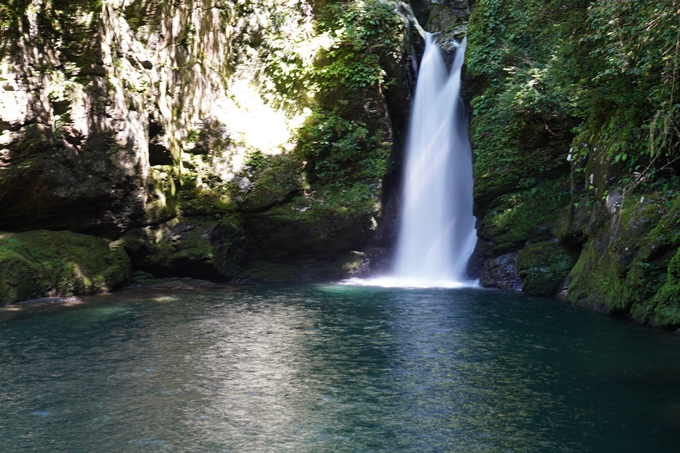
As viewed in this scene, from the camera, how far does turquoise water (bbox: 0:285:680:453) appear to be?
4.89 meters

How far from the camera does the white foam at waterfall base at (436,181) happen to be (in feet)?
54.2

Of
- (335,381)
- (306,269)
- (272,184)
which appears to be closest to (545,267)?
(306,269)

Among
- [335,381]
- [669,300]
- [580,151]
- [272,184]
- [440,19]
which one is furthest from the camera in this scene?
[440,19]

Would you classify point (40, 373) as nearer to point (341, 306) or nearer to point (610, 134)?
point (341, 306)

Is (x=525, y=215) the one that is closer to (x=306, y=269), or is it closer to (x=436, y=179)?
(x=436, y=179)

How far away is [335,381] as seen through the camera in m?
6.38

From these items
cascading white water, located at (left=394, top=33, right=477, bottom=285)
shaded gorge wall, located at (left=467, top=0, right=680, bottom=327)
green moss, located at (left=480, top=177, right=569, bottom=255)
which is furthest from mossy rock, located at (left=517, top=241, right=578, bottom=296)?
cascading white water, located at (left=394, top=33, right=477, bottom=285)

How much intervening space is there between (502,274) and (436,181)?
4.23 m

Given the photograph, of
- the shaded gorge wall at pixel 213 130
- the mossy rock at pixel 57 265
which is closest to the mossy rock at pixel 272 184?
the shaded gorge wall at pixel 213 130

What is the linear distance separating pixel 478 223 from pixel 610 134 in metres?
5.16

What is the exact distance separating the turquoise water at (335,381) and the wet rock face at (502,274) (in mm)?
2929

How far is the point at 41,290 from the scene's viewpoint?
11.5 metres

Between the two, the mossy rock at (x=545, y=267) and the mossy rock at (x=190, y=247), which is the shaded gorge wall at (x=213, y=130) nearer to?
the mossy rock at (x=190, y=247)

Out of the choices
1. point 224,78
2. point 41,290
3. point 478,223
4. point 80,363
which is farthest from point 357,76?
point 80,363
